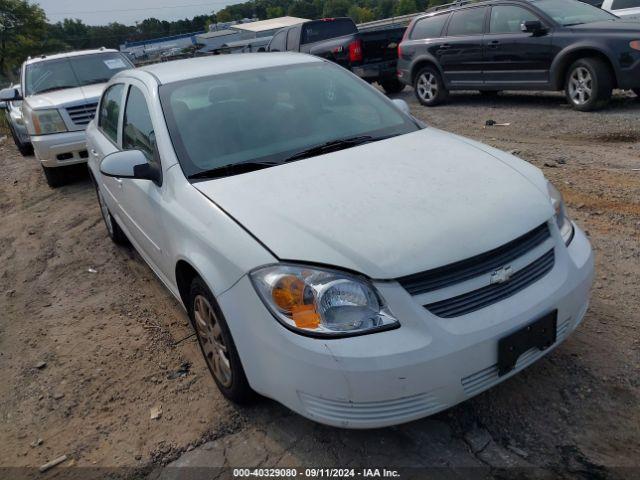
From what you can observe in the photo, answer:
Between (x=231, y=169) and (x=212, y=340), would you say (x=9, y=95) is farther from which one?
(x=212, y=340)

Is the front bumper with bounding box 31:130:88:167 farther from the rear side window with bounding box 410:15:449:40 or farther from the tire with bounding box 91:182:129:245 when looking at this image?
the rear side window with bounding box 410:15:449:40

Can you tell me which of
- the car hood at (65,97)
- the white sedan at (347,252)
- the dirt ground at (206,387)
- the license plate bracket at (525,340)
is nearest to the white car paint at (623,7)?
the dirt ground at (206,387)

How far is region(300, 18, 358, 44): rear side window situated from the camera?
44.1 ft

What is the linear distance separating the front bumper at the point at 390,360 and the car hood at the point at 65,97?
6.29 metres

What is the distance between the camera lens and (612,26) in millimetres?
7621

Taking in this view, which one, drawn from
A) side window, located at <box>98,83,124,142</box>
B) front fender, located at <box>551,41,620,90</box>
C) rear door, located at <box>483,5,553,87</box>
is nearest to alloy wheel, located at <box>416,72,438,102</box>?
rear door, located at <box>483,5,553,87</box>

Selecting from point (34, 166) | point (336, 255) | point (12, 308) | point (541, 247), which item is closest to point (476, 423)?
point (541, 247)

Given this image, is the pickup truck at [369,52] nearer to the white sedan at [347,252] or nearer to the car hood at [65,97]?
the car hood at [65,97]

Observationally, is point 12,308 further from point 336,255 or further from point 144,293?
point 336,255

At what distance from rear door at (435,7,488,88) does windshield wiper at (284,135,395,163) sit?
6834 millimetres

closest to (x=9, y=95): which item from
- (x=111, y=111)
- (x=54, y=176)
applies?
(x=54, y=176)

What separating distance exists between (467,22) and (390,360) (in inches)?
348

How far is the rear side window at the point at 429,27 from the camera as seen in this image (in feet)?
32.8

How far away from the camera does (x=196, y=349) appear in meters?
3.47
